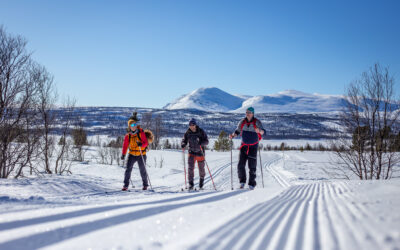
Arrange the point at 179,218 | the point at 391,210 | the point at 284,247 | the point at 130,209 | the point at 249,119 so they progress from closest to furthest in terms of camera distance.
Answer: the point at 284,247
the point at 391,210
the point at 179,218
the point at 130,209
the point at 249,119

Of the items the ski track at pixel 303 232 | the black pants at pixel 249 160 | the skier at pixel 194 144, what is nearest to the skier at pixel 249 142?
the black pants at pixel 249 160

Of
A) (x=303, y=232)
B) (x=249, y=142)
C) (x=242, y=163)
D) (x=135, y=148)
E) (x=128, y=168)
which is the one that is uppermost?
(x=249, y=142)

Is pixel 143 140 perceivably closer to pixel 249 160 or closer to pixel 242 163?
pixel 242 163

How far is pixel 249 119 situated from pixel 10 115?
7553 mm

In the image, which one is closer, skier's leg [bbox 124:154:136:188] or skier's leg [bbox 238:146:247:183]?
skier's leg [bbox 238:146:247:183]

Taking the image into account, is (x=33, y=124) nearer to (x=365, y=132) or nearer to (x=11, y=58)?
(x=11, y=58)

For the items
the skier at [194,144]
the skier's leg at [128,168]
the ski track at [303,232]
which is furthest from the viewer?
the skier at [194,144]

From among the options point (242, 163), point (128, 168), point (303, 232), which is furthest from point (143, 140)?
point (303, 232)

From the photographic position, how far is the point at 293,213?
6.25 feet

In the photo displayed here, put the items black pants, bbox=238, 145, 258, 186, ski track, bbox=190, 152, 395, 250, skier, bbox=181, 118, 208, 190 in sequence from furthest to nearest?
skier, bbox=181, 118, 208, 190
black pants, bbox=238, 145, 258, 186
ski track, bbox=190, 152, 395, 250

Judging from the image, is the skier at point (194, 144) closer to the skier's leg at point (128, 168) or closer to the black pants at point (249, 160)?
the black pants at point (249, 160)

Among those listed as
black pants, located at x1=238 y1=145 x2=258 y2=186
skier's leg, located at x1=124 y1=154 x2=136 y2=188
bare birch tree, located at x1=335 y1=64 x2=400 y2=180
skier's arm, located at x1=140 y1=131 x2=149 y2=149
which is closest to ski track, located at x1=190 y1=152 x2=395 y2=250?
black pants, located at x1=238 y1=145 x2=258 y2=186

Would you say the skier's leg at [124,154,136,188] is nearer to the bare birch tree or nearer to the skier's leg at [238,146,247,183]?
the skier's leg at [238,146,247,183]

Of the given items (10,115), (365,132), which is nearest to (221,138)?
(365,132)
